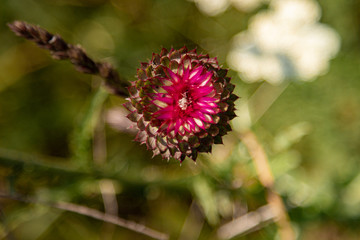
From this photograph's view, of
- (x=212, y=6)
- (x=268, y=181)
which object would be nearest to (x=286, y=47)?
(x=212, y=6)

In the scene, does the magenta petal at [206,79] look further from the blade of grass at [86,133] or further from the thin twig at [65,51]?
the blade of grass at [86,133]

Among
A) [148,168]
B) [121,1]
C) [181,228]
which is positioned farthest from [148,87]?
[121,1]

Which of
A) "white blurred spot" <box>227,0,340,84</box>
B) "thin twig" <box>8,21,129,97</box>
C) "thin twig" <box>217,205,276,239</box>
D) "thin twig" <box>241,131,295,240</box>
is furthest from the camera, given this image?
"white blurred spot" <box>227,0,340,84</box>

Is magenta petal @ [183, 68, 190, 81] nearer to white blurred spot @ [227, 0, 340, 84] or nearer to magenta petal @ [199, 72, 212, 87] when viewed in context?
magenta petal @ [199, 72, 212, 87]

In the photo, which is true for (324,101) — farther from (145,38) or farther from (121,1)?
(121,1)

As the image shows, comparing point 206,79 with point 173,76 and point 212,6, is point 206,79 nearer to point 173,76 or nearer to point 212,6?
point 173,76

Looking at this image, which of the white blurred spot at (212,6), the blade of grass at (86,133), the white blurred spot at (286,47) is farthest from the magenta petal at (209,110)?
the white blurred spot at (212,6)

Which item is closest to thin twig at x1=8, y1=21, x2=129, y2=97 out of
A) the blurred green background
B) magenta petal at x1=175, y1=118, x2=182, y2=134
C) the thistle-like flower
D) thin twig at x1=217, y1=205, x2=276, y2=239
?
the thistle-like flower
